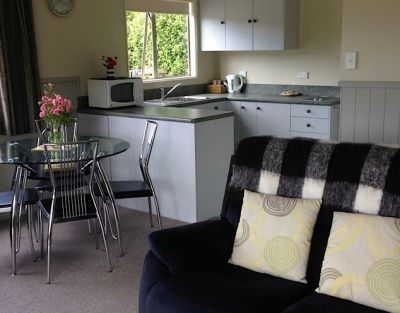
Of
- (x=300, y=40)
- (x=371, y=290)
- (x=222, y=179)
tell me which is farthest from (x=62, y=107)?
(x=300, y=40)

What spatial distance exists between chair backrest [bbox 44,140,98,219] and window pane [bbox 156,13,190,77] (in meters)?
3.02

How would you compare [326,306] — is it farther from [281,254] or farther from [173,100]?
[173,100]

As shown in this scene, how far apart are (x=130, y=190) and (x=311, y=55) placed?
3.24 m

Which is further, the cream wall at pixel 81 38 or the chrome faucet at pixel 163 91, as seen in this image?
the chrome faucet at pixel 163 91

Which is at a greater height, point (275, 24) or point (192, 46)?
point (275, 24)

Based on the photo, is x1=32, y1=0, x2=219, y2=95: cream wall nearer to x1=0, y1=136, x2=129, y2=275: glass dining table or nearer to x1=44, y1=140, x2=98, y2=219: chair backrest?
x1=0, y1=136, x2=129, y2=275: glass dining table

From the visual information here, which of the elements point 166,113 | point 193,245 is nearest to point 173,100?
point 166,113

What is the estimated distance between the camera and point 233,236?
2.50 meters

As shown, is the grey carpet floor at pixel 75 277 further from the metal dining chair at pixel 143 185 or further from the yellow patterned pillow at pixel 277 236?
the yellow patterned pillow at pixel 277 236

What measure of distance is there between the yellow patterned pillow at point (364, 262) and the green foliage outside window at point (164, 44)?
411 centimetres

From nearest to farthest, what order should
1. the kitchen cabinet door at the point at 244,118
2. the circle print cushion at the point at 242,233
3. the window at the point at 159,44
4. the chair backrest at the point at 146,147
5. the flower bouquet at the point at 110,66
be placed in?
the circle print cushion at the point at 242,233 → the chair backrest at the point at 146,147 → the flower bouquet at the point at 110,66 → the window at the point at 159,44 → the kitchen cabinet door at the point at 244,118

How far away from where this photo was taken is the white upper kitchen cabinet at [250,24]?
225 inches

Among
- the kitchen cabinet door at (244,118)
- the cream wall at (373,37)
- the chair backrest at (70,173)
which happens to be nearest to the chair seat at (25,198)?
the chair backrest at (70,173)

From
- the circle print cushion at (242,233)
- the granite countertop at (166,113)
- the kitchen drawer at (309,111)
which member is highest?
the granite countertop at (166,113)
